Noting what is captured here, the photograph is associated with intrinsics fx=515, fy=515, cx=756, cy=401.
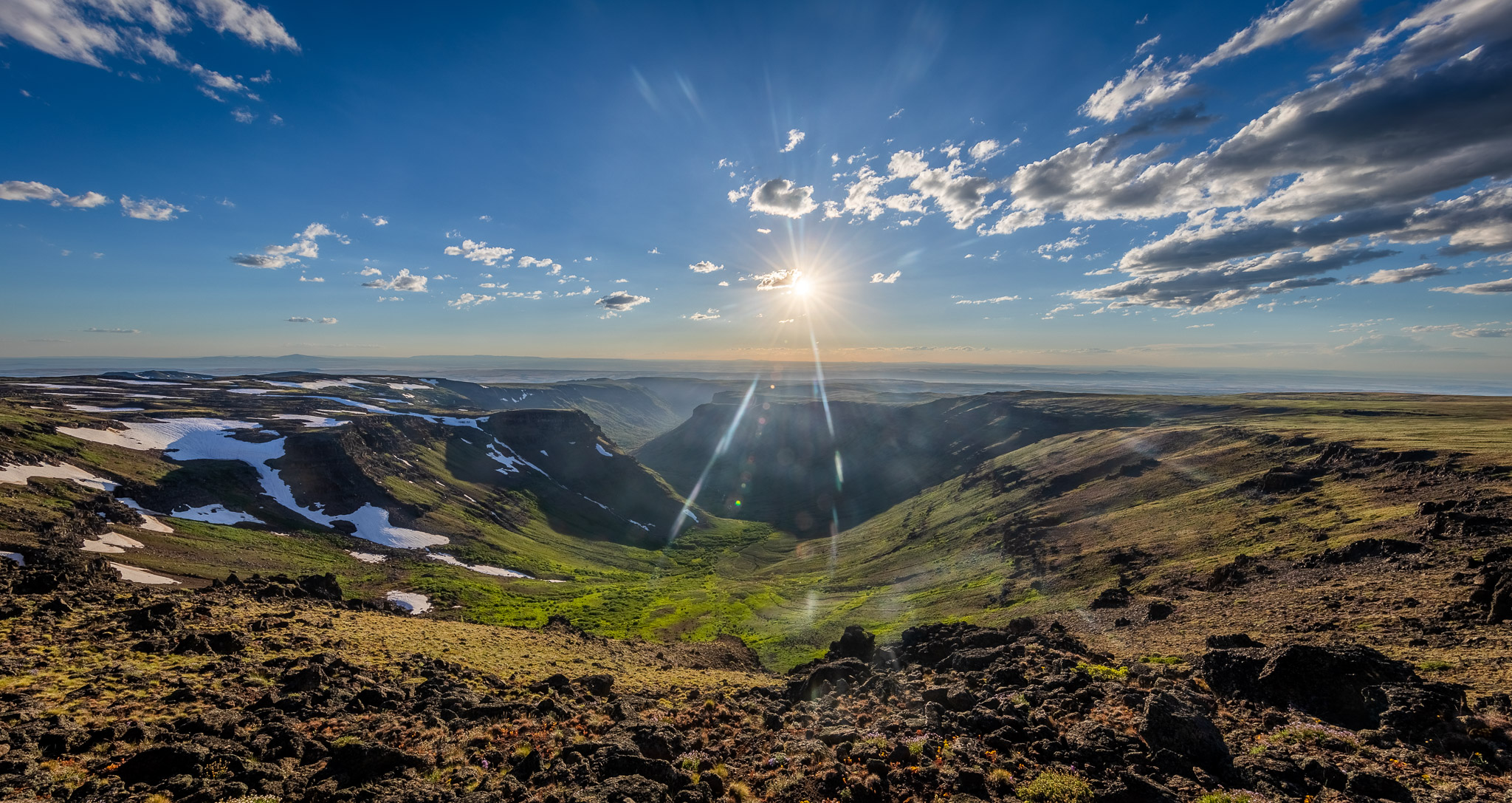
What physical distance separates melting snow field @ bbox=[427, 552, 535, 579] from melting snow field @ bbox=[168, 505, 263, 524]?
24.4m

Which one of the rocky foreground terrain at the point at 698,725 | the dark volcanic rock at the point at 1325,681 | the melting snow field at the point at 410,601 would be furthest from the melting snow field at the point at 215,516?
the dark volcanic rock at the point at 1325,681

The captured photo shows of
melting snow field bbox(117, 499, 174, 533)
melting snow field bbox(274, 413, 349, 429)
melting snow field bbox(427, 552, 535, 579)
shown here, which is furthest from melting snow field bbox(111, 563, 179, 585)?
melting snow field bbox(274, 413, 349, 429)

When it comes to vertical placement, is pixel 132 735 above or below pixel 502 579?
above

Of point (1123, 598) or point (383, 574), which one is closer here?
point (1123, 598)

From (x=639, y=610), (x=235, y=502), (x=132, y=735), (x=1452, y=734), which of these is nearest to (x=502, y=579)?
(x=639, y=610)

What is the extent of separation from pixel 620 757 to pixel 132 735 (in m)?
14.8

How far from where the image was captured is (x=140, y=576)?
45094 millimetres

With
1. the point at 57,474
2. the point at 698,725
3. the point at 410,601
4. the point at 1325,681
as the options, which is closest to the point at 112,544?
the point at 57,474

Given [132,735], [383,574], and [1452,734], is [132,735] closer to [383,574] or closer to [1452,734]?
[1452,734]

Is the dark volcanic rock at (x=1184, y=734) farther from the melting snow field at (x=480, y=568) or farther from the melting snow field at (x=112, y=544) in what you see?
the melting snow field at (x=480, y=568)

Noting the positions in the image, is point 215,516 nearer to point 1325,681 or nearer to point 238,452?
point 238,452

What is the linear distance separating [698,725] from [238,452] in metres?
116

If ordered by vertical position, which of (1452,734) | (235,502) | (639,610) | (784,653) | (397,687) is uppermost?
(1452,734)

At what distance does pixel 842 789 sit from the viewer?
14695mm
